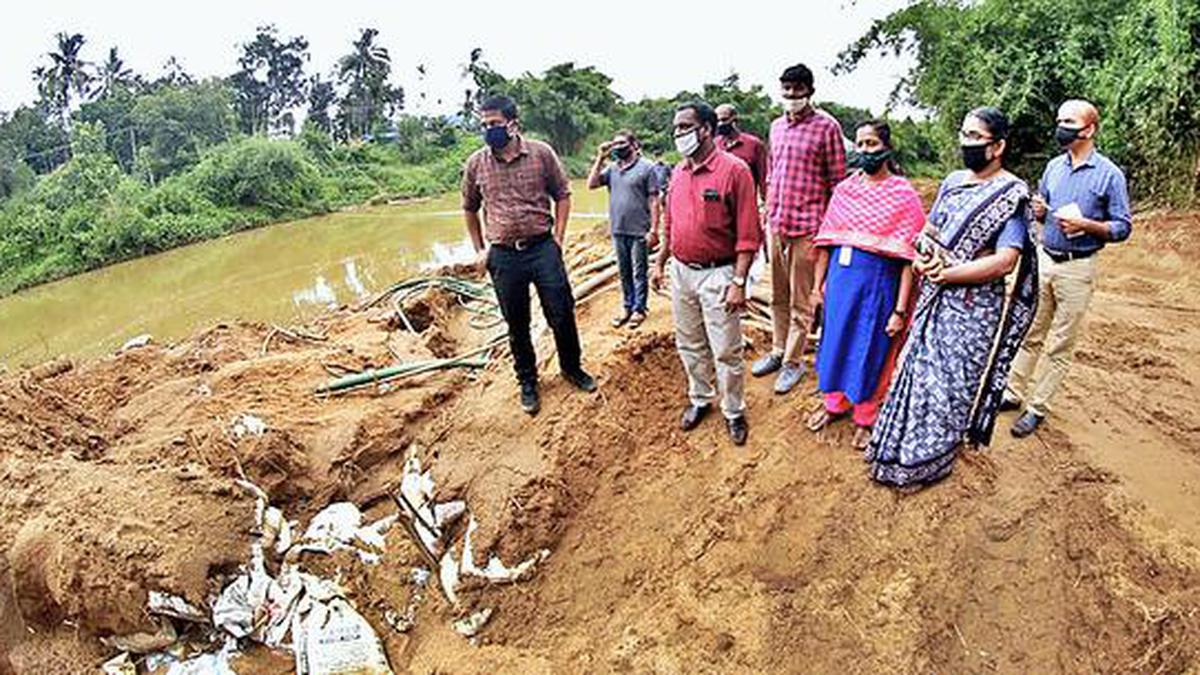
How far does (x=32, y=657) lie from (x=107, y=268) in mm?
20211

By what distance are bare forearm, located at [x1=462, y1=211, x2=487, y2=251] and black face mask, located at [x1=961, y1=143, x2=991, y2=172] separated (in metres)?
2.19

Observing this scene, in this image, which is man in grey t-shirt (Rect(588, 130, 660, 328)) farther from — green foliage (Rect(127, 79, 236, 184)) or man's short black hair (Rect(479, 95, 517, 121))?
green foliage (Rect(127, 79, 236, 184))

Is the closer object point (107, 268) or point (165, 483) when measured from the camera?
point (165, 483)

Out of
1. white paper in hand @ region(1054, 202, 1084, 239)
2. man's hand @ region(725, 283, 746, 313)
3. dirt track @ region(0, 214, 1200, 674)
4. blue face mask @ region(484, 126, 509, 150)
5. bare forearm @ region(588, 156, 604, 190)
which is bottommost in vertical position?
dirt track @ region(0, 214, 1200, 674)

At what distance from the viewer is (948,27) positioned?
11297mm

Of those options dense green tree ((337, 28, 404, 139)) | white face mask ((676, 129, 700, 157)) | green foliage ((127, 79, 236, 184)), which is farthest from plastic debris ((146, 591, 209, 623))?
dense green tree ((337, 28, 404, 139))

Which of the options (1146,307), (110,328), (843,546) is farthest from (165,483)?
(110,328)

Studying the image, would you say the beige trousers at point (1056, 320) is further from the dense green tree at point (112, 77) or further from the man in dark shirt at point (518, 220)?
the dense green tree at point (112, 77)

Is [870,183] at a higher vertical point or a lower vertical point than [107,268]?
higher

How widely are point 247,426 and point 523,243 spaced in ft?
6.31

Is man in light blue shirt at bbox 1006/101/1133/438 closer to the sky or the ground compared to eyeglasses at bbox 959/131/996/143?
closer to the ground

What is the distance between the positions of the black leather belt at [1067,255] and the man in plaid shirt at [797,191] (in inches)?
36.8

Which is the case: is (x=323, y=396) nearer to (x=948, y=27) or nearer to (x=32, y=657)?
(x=32, y=657)

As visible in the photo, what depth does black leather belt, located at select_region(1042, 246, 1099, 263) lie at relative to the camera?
117 inches
